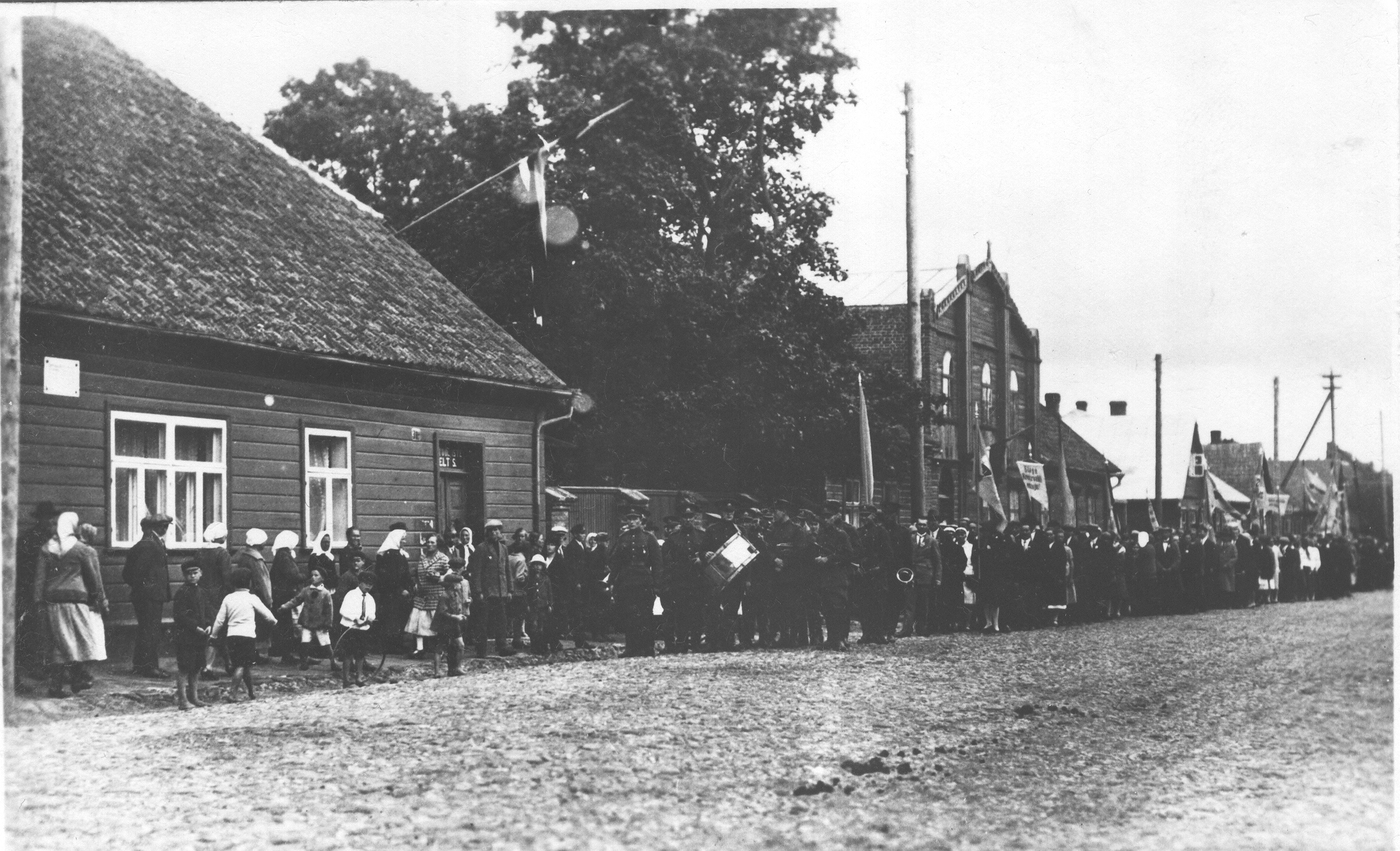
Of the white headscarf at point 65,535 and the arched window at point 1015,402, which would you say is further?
the arched window at point 1015,402

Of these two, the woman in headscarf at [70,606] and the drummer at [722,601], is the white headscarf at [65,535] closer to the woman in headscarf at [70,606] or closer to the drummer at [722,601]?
the woman in headscarf at [70,606]

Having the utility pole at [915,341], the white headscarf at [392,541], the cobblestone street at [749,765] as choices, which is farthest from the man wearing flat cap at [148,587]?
the utility pole at [915,341]

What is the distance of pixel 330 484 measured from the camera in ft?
58.6

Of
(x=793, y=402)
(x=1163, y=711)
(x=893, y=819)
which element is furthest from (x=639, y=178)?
(x=893, y=819)

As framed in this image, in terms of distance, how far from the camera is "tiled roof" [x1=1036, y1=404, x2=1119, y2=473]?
3872cm

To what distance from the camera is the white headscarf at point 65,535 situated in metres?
12.6

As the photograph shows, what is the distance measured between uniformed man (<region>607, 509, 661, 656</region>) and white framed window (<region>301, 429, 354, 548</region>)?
348cm

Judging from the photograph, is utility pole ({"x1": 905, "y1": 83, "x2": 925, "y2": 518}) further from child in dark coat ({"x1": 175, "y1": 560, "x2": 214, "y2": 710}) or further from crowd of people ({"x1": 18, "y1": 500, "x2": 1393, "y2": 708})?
child in dark coat ({"x1": 175, "y1": 560, "x2": 214, "y2": 710})

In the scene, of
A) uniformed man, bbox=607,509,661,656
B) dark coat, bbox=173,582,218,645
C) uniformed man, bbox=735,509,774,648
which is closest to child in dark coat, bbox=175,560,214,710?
dark coat, bbox=173,582,218,645

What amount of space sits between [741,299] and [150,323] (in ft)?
29.5

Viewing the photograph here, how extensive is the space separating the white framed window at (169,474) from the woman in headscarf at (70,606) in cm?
156

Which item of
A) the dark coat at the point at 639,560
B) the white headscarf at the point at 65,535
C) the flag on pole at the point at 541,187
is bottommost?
the dark coat at the point at 639,560

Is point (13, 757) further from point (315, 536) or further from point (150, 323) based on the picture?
point (315, 536)

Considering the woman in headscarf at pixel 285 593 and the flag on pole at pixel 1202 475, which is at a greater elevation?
the flag on pole at pixel 1202 475
